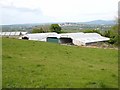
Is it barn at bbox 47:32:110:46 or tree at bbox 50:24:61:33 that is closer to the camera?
barn at bbox 47:32:110:46

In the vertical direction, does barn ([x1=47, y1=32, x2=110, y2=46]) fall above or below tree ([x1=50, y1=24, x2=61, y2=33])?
below

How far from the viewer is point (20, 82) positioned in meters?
10.1

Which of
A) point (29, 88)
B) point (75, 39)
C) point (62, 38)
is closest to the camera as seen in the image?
point (29, 88)

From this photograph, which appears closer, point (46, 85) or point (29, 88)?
point (29, 88)

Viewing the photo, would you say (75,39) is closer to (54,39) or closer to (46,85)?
(54,39)

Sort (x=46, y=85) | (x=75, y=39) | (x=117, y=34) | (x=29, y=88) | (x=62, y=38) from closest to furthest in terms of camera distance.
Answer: (x=29, y=88) < (x=46, y=85) < (x=117, y=34) < (x=75, y=39) < (x=62, y=38)

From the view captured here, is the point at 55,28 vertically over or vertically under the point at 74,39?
over

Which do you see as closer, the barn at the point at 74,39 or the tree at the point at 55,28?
the barn at the point at 74,39

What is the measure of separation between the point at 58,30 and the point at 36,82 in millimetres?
83630

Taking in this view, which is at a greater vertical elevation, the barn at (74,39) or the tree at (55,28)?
the tree at (55,28)

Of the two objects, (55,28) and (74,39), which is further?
(55,28)

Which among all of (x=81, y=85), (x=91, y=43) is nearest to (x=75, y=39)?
(x=91, y=43)

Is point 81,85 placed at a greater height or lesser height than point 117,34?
lesser

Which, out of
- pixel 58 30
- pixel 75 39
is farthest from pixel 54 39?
pixel 58 30
